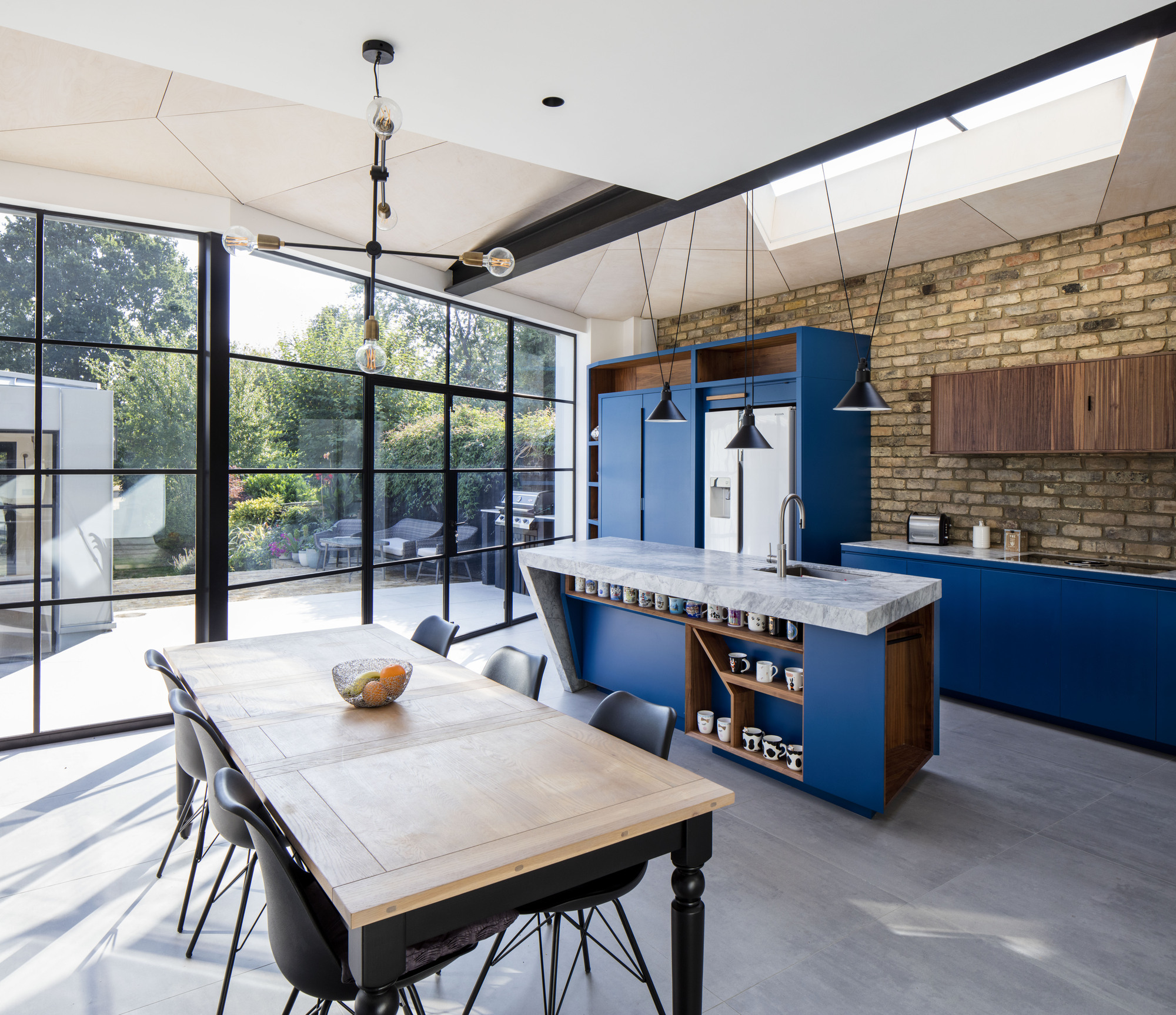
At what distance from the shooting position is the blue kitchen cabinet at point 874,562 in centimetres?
464

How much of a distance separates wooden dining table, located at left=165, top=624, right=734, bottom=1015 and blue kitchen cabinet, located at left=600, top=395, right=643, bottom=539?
13.0ft

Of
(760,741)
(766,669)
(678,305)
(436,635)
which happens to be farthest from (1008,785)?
(678,305)

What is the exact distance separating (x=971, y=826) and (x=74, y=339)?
16.0ft

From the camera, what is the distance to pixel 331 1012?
1.92 metres

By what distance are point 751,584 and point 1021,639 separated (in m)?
1.92

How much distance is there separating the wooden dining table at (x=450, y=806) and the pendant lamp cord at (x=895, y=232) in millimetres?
3387

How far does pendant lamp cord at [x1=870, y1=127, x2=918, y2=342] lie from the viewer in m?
3.85

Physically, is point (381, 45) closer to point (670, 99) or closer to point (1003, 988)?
point (670, 99)

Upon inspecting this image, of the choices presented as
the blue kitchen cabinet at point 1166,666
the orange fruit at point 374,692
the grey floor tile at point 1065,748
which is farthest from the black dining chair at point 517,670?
the blue kitchen cabinet at point 1166,666

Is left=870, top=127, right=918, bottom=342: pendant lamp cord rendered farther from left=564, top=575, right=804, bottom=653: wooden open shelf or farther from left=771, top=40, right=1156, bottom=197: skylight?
left=564, top=575, right=804, bottom=653: wooden open shelf

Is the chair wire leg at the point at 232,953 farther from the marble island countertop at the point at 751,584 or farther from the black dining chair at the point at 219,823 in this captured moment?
the marble island countertop at the point at 751,584

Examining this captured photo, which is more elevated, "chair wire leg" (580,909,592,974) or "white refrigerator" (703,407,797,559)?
"white refrigerator" (703,407,797,559)

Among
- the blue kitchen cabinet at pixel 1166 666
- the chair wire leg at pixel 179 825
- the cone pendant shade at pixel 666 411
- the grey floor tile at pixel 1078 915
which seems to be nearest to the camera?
the grey floor tile at pixel 1078 915

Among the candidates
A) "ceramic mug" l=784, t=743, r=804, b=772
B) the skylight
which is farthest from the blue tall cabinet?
"ceramic mug" l=784, t=743, r=804, b=772
